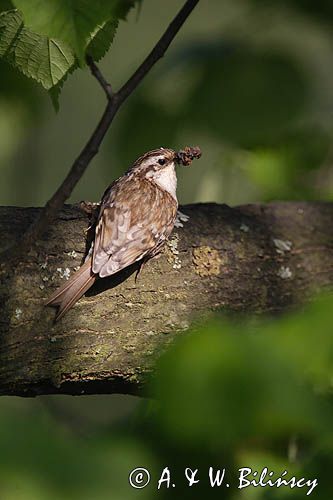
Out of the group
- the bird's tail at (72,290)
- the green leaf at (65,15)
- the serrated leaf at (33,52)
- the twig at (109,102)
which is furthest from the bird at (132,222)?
the green leaf at (65,15)

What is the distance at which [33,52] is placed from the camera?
1.28 metres

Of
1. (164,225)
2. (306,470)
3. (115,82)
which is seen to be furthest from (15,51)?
(115,82)

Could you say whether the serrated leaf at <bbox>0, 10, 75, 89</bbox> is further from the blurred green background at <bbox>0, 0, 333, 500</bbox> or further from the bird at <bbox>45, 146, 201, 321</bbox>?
the bird at <bbox>45, 146, 201, 321</bbox>

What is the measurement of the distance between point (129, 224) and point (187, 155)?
1.31ft

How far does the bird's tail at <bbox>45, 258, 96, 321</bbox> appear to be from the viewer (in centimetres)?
183

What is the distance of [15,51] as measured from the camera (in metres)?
1.23

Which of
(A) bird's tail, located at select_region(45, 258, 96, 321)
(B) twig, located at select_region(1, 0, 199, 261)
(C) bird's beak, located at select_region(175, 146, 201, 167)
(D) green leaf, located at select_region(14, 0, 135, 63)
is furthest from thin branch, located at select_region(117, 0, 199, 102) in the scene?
(C) bird's beak, located at select_region(175, 146, 201, 167)

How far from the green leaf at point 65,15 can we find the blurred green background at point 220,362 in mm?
204

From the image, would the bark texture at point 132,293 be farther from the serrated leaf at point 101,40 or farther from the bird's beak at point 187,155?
the serrated leaf at point 101,40

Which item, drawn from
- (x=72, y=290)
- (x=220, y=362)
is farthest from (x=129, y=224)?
(x=220, y=362)

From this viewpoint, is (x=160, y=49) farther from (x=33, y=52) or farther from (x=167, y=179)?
(x=167, y=179)

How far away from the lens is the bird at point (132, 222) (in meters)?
1.90

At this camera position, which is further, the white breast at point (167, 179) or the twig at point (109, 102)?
the white breast at point (167, 179)

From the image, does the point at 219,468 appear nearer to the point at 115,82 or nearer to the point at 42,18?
the point at 42,18
